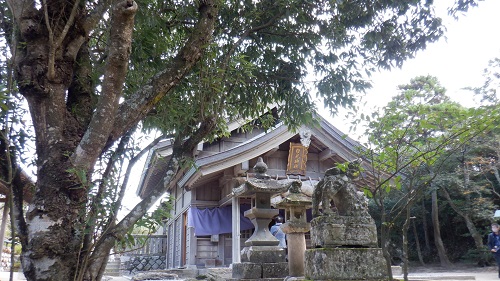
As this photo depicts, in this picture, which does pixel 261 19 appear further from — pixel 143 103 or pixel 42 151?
pixel 42 151

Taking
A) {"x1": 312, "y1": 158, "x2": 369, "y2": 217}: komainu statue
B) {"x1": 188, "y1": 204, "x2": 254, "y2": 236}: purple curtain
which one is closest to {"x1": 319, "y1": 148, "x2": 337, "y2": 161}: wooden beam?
{"x1": 188, "y1": 204, "x2": 254, "y2": 236}: purple curtain

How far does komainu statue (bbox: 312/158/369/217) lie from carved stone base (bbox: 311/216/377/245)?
0.11 m

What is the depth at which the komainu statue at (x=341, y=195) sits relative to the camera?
4.31 metres

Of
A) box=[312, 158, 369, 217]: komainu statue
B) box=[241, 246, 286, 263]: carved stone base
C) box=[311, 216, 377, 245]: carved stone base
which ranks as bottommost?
box=[241, 246, 286, 263]: carved stone base

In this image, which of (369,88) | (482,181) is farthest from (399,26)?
(482,181)

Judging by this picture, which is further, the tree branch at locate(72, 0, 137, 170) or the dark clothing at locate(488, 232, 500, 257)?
the dark clothing at locate(488, 232, 500, 257)

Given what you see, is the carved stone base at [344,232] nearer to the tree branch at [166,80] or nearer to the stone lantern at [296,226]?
the stone lantern at [296,226]

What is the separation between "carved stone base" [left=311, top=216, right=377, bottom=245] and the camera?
406 centimetres

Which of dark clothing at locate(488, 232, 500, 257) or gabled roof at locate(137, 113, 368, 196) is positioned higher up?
gabled roof at locate(137, 113, 368, 196)

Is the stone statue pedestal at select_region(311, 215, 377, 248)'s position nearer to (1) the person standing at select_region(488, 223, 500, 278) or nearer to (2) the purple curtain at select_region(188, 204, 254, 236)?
(1) the person standing at select_region(488, 223, 500, 278)

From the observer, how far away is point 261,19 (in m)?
4.58

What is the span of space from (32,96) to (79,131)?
0.34m

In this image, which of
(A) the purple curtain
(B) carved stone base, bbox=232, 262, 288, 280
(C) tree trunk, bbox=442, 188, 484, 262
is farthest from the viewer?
(C) tree trunk, bbox=442, 188, 484, 262

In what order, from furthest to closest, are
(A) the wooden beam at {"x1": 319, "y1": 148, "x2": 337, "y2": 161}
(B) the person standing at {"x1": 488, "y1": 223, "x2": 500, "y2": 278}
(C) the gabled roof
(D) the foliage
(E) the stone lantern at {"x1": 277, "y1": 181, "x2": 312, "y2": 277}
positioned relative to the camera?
(A) the wooden beam at {"x1": 319, "y1": 148, "x2": 337, "y2": 161} → (C) the gabled roof → (B) the person standing at {"x1": 488, "y1": 223, "x2": 500, "y2": 278} → (E) the stone lantern at {"x1": 277, "y1": 181, "x2": 312, "y2": 277} → (D) the foliage
